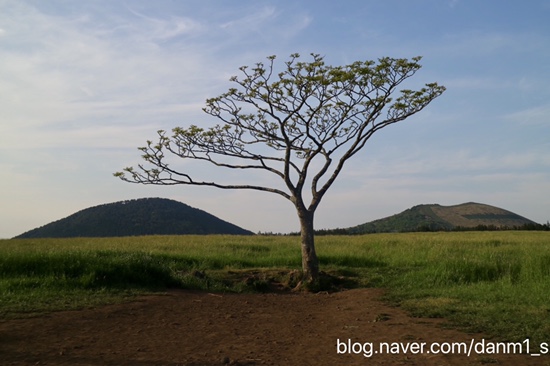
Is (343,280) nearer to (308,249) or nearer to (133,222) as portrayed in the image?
(308,249)

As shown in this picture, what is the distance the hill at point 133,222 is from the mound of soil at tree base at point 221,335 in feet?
169

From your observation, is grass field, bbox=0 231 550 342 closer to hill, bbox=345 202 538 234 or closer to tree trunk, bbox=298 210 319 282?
tree trunk, bbox=298 210 319 282

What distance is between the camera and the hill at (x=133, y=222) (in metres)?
60.0

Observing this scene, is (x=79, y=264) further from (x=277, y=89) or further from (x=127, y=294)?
(x=277, y=89)

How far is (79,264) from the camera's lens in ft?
38.7

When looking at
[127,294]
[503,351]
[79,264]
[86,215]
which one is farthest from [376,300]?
[86,215]

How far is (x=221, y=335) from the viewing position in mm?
7145

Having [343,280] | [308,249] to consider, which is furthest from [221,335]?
[343,280]

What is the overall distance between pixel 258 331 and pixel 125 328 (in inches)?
75.6

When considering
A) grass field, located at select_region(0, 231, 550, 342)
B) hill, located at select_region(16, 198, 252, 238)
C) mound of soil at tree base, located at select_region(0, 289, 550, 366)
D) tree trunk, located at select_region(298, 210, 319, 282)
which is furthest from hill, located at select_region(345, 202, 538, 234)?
mound of soil at tree base, located at select_region(0, 289, 550, 366)

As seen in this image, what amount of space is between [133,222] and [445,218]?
41717mm

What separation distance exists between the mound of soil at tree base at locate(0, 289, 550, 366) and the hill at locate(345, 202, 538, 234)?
2259 inches

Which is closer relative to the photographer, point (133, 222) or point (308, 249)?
point (308, 249)

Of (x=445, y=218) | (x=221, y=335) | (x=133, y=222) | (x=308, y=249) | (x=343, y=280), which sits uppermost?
(x=133, y=222)
